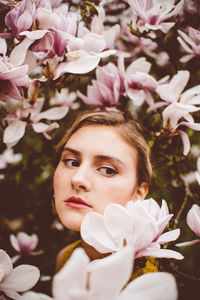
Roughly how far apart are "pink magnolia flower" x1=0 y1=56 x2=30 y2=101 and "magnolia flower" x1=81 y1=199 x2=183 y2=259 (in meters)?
0.34

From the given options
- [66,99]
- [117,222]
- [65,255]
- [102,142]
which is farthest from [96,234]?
[66,99]

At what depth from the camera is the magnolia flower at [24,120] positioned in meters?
0.85

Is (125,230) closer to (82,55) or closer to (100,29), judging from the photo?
(82,55)

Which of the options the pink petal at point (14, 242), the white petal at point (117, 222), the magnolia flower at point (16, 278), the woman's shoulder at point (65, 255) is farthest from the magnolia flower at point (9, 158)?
the white petal at point (117, 222)

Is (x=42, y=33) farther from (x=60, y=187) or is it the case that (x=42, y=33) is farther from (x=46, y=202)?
(x=46, y=202)

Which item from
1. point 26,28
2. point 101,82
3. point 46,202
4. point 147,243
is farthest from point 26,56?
point 46,202

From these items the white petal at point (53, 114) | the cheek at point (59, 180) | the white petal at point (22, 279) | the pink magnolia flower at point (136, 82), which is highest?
the pink magnolia flower at point (136, 82)

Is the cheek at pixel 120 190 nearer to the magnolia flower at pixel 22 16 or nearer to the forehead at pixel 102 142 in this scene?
the forehead at pixel 102 142

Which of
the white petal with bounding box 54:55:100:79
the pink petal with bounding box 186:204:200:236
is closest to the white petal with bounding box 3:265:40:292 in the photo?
the pink petal with bounding box 186:204:200:236

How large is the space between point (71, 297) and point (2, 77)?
48cm

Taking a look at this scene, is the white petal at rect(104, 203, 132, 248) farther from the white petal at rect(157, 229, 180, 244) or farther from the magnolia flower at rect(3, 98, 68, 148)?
the magnolia flower at rect(3, 98, 68, 148)

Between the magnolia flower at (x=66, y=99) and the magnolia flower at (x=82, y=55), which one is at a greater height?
A: the magnolia flower at (x=82, y=55)

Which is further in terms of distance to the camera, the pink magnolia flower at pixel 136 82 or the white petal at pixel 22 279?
the pink magnolia flower at pixel 136 82

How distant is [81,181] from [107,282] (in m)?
0.36
